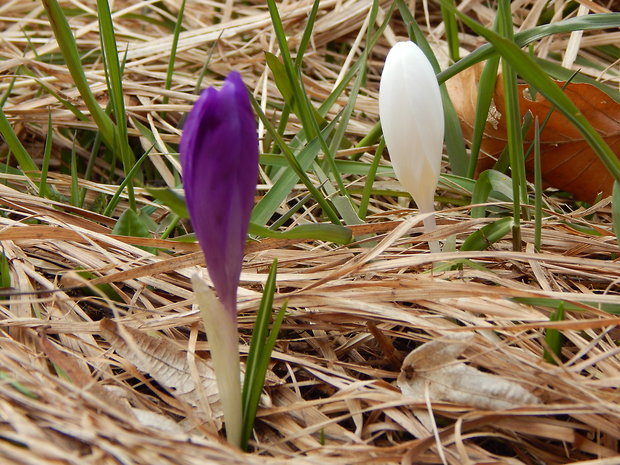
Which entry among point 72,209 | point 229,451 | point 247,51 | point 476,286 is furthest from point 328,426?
point 247,51

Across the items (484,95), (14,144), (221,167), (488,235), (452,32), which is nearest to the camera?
(221,167)

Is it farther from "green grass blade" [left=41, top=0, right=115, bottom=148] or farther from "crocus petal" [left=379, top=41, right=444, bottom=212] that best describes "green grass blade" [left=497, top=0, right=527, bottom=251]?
"green grass blade" [left=41, top=0, right=115, bottom=148]

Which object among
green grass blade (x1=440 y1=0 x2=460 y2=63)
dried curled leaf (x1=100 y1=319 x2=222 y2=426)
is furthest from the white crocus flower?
green grass blade (x1=440 y1=0 x2=460 y2=63)

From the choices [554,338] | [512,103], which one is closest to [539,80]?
[512,103]

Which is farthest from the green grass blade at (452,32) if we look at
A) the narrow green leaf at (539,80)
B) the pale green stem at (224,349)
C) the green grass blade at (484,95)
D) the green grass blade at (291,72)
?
the pale green stem at (224,349)

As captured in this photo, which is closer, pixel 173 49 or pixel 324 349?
pixel 324 349

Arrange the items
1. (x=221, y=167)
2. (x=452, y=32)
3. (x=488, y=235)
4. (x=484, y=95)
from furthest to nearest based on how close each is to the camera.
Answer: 1. (x=452, y=32)
2. (x=484, y=95)
3. (x=488, y=235)
4. (x=221, y=167)

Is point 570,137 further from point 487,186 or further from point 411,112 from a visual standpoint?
point 411,112
